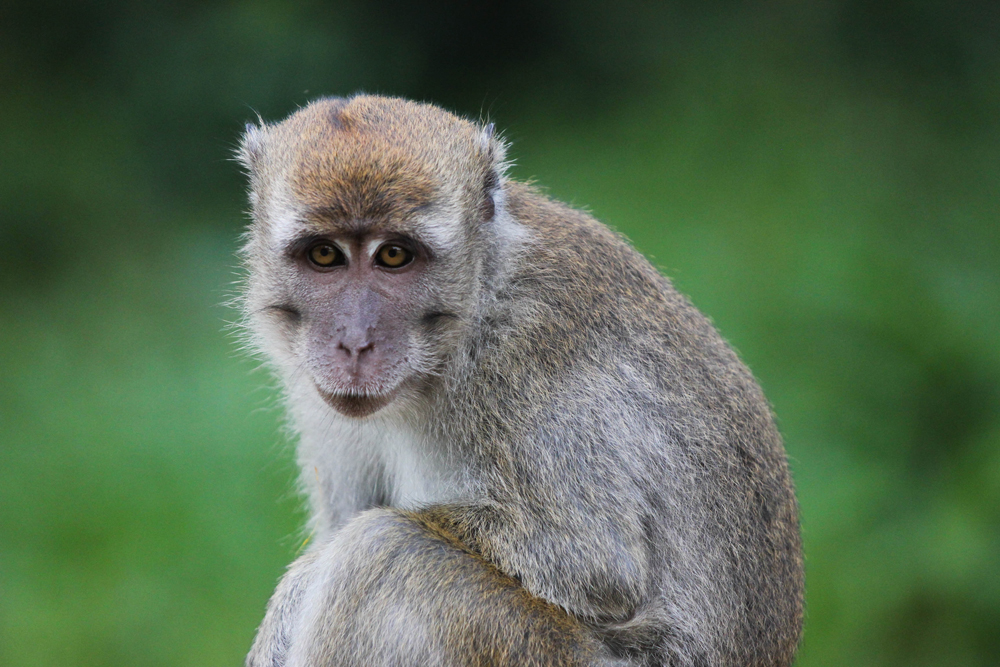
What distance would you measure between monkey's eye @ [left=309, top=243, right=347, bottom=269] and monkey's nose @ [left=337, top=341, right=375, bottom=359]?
407 millimetres

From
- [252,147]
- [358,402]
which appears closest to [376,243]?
[358,402]

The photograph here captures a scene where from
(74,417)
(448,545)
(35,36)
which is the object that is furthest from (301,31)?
(448,545)

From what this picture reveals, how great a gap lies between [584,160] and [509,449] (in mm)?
6737

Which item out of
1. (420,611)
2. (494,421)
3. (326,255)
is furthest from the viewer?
(494,421)

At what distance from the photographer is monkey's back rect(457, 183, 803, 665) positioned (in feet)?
16.1

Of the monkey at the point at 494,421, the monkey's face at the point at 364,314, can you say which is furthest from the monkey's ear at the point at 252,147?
the monkey's face at the point at 364,314

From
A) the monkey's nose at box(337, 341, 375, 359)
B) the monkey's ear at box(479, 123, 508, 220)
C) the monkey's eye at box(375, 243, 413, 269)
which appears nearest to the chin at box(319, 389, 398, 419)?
the monkey's nose at box(337, 341, 375, 359)

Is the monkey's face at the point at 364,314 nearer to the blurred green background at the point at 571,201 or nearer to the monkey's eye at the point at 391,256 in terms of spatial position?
the monkey's eye at the point at 391,256

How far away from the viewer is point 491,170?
Answer: 17.0ft

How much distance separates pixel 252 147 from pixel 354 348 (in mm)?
1461

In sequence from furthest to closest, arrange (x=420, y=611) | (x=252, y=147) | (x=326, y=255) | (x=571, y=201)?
(x=571, y=201) → (x=252, y=147) → (x=326, y=255) → (x=420, y=611)

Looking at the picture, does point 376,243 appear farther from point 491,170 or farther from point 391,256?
point 491,170

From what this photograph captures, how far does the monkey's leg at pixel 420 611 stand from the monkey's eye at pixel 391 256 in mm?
1181

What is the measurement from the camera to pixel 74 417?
10.1 metres
